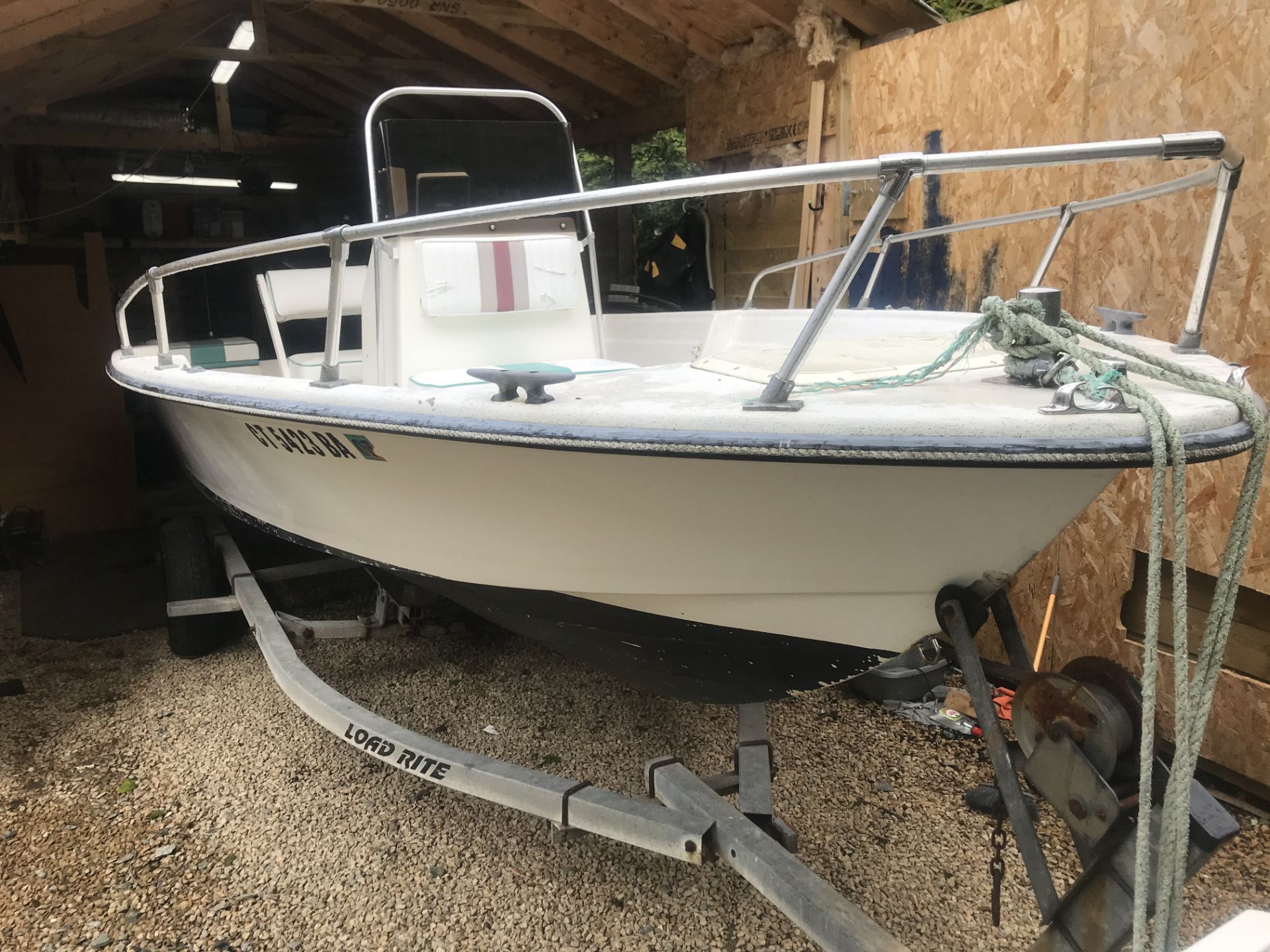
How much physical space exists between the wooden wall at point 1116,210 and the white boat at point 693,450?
0.55 meters

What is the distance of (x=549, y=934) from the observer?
1.95m

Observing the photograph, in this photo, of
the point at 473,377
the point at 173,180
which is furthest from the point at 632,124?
the point at 173,180

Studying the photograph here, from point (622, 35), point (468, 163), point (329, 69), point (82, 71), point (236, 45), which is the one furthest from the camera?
point (329, 69)

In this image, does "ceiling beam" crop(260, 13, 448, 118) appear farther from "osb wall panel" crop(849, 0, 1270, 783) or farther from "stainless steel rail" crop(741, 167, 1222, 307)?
"stainless steel rail" crop(741, 167, 1222, 307)

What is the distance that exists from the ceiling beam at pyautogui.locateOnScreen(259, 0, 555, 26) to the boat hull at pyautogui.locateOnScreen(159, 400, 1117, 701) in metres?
3.79

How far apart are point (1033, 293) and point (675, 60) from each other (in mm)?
4305

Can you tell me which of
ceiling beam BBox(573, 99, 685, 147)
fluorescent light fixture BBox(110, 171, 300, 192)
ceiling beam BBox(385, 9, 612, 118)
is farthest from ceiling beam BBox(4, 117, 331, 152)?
ceiling beam BBox(573, 99, 685, 147)

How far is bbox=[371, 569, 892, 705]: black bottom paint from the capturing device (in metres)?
1.80

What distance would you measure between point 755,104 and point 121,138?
231 inches

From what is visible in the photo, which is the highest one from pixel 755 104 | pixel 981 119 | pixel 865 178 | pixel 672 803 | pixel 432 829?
pixel 755 104

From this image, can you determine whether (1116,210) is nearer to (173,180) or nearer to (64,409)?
(64,409)

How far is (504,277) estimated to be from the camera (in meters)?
2.63

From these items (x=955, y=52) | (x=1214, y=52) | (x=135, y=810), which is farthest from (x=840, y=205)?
(x=135, y=810)

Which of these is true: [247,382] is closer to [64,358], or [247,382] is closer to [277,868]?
[277,868]
